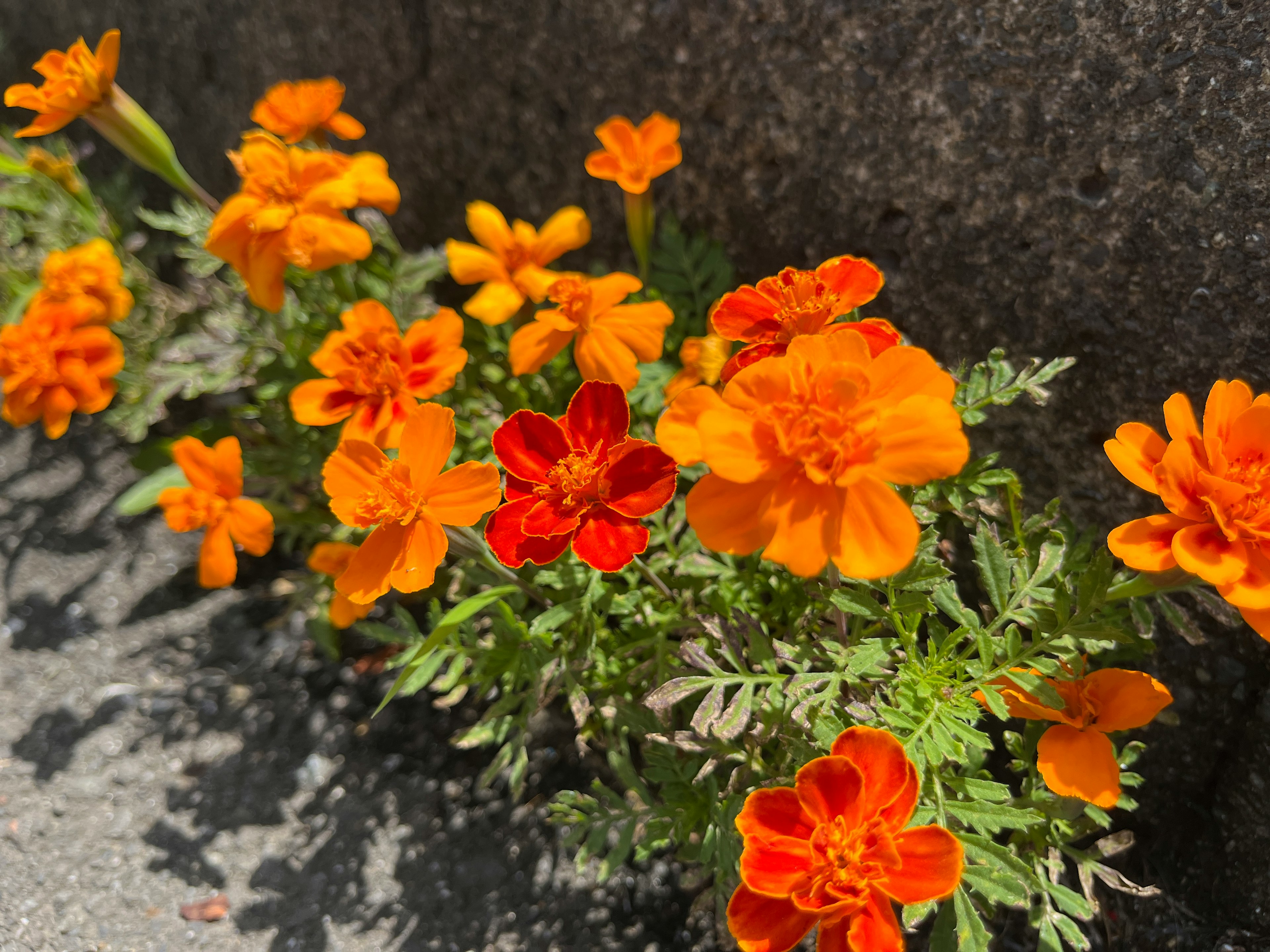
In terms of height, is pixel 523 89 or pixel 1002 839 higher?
pixel 523 89

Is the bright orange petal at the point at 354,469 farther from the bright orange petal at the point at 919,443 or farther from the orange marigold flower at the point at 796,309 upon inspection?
the bright orange petal at the point at 919,443

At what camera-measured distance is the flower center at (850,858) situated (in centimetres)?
95

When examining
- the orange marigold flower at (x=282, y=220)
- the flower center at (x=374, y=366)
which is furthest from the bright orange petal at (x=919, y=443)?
the orange marigold flower at (x=282, y=220)

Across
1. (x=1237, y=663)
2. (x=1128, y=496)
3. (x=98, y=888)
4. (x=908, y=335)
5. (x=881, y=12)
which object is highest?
(x=881, y=12)

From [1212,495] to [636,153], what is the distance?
3.66 feet

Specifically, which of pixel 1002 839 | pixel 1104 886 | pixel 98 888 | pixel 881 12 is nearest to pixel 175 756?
pixel 98 888

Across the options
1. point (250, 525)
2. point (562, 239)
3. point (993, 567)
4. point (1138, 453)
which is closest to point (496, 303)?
point (562, 239)

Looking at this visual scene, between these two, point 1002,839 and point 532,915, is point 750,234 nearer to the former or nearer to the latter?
point 1002,839

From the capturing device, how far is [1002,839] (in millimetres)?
1562

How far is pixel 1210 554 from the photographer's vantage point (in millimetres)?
976

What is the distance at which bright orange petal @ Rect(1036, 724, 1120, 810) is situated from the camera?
1184mm

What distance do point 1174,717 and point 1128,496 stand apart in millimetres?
396

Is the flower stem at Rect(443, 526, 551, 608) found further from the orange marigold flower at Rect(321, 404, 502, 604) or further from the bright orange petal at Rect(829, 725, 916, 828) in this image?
the bright orange petal at Rect(829, 725, 916, 828)

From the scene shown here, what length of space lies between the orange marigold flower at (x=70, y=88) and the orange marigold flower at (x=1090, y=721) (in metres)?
1.84
